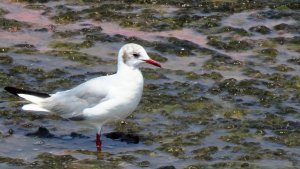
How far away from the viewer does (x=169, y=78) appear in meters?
16.5

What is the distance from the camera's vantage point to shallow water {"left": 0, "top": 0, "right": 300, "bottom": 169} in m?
13.0

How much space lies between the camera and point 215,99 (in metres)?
15.4

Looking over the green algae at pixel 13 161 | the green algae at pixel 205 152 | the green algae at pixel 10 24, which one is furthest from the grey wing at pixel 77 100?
the green algae at pixel 10 24

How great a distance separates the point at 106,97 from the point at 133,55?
0.76 m

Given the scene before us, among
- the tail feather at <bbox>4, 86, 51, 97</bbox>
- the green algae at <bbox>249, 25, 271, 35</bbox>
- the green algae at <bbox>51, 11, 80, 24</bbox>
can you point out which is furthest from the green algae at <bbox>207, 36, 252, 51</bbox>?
the tail feather at <bbox>4, 86, 51, 97</bbox>

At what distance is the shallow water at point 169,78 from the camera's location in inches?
511

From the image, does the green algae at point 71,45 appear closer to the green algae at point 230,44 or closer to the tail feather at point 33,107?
the green algae at point 230,44

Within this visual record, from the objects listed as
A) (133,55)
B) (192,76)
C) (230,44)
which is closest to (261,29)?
(230,44)

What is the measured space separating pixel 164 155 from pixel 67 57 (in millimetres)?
5251

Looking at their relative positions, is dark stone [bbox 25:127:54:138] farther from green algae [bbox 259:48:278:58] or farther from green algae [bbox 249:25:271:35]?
green algae [bbox 249:25:271:35]

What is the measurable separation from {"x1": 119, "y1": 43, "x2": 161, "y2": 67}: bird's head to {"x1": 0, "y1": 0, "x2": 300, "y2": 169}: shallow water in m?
1.11

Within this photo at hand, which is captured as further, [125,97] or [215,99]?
[215,99]

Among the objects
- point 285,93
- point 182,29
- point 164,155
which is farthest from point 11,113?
point 182,29

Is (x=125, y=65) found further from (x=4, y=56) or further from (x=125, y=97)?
(x=4, y=56)
